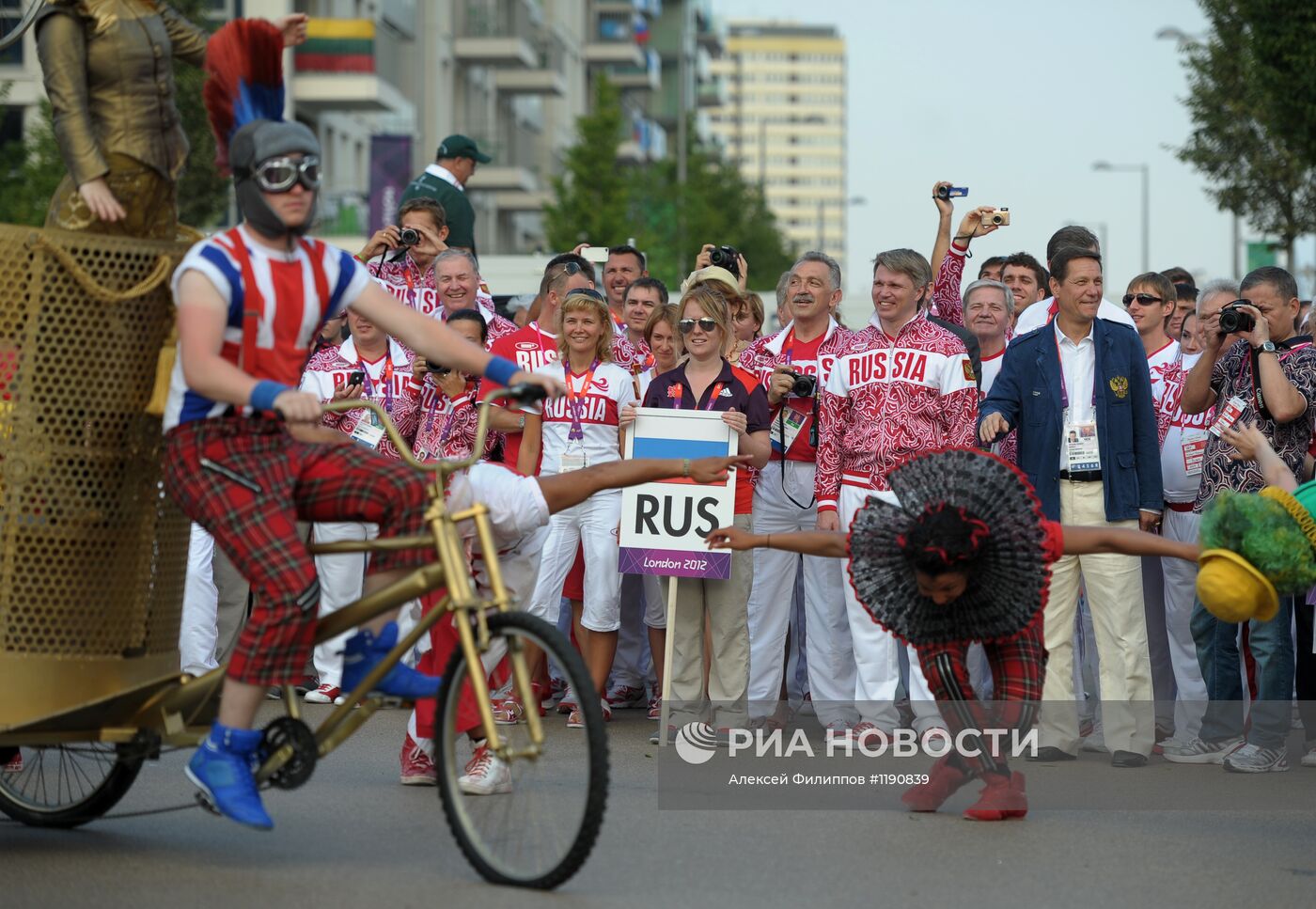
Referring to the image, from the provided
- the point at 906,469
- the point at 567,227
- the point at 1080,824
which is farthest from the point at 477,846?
the point at 567,227

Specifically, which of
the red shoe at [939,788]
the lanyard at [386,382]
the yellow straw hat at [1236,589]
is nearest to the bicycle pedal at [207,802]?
the red shoe at [939,788]

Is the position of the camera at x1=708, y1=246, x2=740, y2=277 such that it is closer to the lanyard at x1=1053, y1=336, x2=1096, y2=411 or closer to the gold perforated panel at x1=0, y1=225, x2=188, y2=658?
the lanyard at x1=1053, y1=336, x2=1096, y2=411

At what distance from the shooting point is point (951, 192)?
42.1 ft

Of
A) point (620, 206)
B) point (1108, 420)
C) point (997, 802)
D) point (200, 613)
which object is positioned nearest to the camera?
point (997, 802)

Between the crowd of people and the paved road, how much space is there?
1370 millimetres

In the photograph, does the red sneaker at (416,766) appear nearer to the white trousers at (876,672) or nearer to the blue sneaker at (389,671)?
the blue sneaker at (389,671)

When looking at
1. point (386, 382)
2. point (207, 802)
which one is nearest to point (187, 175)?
point (386, 382)

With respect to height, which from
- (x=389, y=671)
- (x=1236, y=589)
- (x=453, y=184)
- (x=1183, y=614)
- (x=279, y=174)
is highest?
(x=453, y=184)

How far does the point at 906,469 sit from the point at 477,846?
90.0 inches

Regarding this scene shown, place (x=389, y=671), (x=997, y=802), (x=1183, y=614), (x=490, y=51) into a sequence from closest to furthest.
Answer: (x=389, y=671) < (x=997, y=802) < (x=1183, y=614) < (x=490, y=51)

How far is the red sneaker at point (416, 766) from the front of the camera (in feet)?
29.1

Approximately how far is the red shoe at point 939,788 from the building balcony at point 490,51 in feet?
170

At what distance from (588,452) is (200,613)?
2576 mm

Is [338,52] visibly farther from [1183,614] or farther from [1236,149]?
[1183,614]
